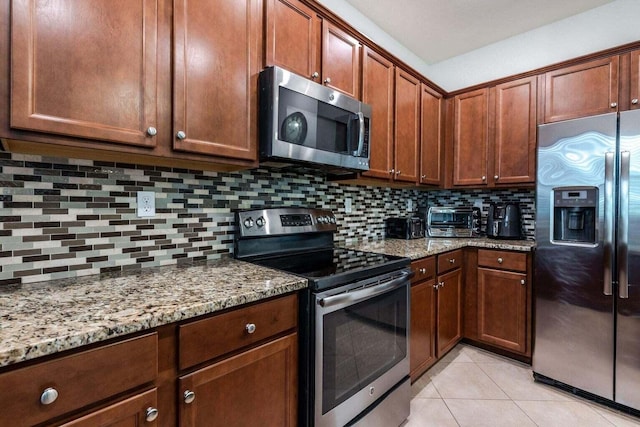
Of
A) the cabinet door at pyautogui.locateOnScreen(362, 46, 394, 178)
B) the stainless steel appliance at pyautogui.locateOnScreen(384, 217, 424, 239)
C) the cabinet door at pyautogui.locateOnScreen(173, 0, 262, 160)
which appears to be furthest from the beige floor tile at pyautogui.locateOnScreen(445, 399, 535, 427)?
the cabinet door at pyautogui.locateOnScreen(173, 0, 262, 160)

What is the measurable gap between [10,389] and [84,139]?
718 mm

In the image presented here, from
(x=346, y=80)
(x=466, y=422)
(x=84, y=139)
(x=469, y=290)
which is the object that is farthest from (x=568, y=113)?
(x=84, y=139)

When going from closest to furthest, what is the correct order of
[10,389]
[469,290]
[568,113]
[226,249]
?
1. [10,389]
2. [226,249]
3. [568,113]
4. [469,290]

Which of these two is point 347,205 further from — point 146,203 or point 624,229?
point 624,229

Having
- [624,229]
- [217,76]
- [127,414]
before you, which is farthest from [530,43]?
[127,414]

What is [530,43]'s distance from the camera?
109 inches

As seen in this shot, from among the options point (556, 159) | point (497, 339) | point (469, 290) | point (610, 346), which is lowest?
point (497, 339)

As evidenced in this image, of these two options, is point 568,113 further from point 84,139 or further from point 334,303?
point 84,139

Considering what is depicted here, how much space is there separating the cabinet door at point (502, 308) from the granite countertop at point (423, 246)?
206mm

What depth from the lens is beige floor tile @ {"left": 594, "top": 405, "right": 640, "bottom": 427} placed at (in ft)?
5.70

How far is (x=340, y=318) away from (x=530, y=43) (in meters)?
3.03

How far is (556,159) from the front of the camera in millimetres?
2053

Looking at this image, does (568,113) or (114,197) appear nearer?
(114,197)

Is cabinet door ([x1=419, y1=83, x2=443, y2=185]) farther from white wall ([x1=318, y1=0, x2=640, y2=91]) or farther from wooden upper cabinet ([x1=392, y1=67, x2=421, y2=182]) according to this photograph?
white wall ([x1=318, y1=0, x2=640, y2=91])
